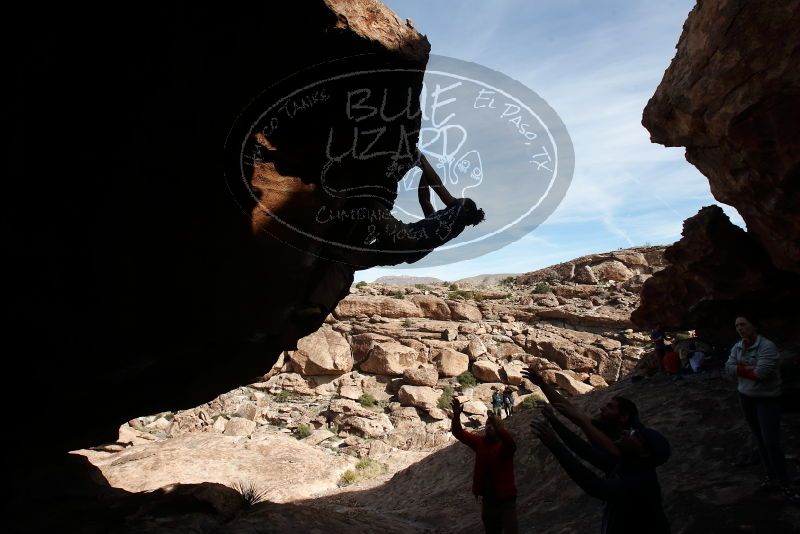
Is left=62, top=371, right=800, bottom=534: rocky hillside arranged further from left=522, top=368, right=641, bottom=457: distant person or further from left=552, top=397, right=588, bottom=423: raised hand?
left=552, top=397, right=588, bottom=423: raised hand

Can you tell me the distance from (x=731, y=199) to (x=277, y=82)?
773cm

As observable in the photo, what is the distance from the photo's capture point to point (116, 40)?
3.22 meters

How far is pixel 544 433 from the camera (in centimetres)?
280

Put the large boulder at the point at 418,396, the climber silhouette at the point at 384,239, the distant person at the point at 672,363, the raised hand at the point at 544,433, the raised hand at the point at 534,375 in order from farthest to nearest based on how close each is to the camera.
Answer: the large boulder at the point at 418,396 < the distant person at the point at 672,363 < the climber silhouette at the point at 384,239 < the raised hand at the point at 534,375 < the raised hand at the point at 544,433

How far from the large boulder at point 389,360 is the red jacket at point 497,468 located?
1955cm

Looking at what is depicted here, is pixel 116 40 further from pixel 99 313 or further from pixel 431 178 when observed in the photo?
pixel 431 178

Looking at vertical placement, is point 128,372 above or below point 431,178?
below

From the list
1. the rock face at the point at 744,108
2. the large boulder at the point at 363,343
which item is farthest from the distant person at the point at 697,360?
the large boulder at the point at 363,343

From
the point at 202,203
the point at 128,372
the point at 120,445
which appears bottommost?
the point at 120,445

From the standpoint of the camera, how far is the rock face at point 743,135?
5.52m

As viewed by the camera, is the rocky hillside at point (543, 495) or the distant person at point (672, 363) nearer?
the rocky hillside at point (543, 495)

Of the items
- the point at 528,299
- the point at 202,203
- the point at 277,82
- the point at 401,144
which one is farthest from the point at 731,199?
the point at 528,299

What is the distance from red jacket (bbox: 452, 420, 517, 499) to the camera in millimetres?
4430

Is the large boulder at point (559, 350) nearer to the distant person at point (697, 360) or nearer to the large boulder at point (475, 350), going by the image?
the large boulder at point (475, 350)
